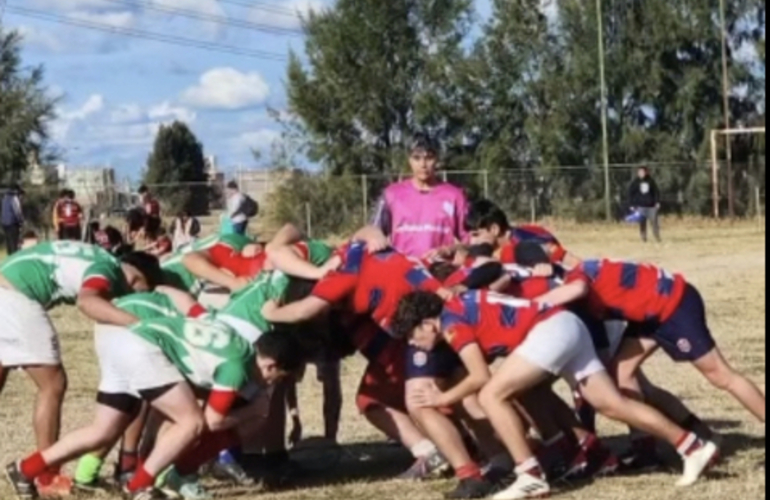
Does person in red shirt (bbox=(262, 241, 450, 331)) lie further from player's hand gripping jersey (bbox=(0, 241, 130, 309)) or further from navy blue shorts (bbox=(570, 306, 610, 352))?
player's hand gripping jersey (bbox=(0, 241, 130, 309))

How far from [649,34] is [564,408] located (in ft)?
167

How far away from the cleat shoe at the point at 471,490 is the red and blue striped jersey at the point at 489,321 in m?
0.70

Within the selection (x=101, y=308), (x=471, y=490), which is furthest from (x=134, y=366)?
(x=471, y=490)

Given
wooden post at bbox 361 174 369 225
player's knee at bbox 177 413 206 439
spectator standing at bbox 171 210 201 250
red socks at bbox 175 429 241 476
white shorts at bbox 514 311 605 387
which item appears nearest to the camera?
white shorts at bbox 514 311 605 387

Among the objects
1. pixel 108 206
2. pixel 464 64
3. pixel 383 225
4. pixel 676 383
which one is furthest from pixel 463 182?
pixel 383 225

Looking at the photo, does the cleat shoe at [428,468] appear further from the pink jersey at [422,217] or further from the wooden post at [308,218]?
the wooden post at [308,218]

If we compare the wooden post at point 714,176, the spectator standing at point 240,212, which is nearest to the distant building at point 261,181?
the wooden post at point 714,176

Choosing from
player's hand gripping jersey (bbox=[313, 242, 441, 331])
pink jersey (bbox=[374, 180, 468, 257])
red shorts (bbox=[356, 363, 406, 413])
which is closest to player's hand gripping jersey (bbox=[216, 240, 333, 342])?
player's hand gripping jersey (bbox=[313, 242, 441, 331])

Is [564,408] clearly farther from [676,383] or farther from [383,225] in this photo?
[676,383]

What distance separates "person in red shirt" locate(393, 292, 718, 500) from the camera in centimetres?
952

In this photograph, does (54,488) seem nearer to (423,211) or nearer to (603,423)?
(423,211)

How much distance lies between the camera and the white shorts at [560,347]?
948 cm

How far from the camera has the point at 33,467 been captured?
9938 millimetres

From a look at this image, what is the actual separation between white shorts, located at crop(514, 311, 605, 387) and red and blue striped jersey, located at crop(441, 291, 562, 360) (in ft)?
0.21
